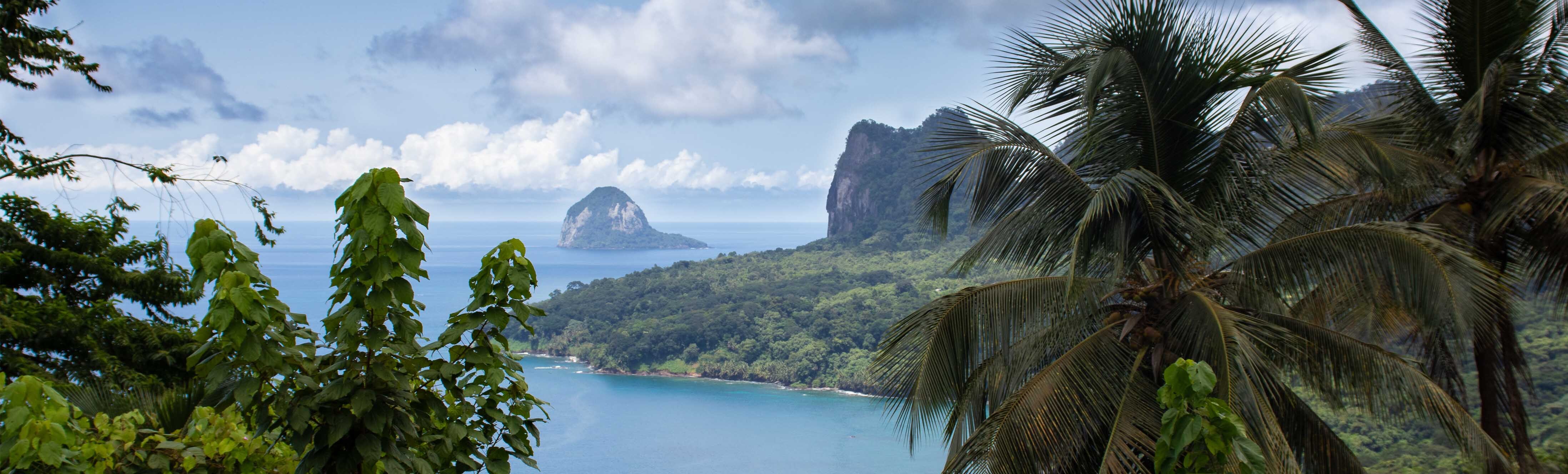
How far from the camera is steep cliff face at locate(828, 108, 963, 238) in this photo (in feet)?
242

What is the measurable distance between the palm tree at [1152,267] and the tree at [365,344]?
7.25ft

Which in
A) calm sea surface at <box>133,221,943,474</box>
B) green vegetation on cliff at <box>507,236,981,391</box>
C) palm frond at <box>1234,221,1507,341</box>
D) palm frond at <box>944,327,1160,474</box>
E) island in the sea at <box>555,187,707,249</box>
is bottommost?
calm sea surface at <box>133,221,943,474</box>

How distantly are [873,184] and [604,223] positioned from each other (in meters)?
43.9

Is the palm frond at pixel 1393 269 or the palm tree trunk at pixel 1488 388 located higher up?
the palm frond at pixel 1393 269

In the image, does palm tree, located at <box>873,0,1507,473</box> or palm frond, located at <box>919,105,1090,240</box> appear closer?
palm tree, located at <box>873,0,1507,473</box>

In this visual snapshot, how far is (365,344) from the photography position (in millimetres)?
1875

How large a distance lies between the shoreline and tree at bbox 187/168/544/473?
1472 inches

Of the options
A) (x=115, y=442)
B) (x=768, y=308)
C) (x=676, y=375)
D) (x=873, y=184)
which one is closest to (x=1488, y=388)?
(x=115, y=442)

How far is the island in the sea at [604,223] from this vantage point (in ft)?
363

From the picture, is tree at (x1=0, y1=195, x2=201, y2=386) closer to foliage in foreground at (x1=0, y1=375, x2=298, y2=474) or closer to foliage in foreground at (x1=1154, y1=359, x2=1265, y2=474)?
foliage in foreground at (x1=0, y1=375, x2=298, y2=474)

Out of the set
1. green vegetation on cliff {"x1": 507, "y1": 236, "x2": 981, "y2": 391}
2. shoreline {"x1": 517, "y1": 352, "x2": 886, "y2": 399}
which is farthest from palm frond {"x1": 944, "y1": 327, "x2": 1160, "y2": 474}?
shoreline {"x1": 517, "y1": 352, "x2": 886, "y2": 399}

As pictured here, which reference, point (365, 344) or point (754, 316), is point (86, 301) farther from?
point (754, 316)

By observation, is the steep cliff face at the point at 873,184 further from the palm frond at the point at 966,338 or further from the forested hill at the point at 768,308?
the palm frond at the point at 966,338

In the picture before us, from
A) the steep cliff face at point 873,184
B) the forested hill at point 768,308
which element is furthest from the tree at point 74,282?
the steep cliff face at point 873,184
